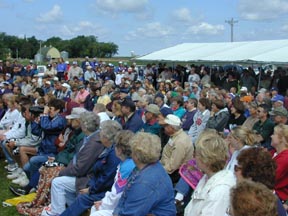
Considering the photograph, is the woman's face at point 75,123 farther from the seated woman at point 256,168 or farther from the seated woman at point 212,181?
the seated woman at point 256,168

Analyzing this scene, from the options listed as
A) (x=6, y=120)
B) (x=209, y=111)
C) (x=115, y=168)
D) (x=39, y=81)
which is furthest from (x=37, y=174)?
(x=39, y=81)

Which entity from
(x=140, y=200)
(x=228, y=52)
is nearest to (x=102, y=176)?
(x=140, y=200)

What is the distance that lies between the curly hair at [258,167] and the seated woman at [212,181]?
0.13 metres

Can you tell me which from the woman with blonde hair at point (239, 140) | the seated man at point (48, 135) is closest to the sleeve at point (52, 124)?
the seated man at point (48, 135)

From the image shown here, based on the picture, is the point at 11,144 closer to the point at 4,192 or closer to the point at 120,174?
the point at 4,192

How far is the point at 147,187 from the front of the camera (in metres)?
3.56

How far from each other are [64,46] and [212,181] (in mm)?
88095

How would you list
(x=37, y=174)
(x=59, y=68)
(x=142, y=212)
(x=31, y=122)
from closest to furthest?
(x=142, y=212) < (x=37, y=174) < (x=31, y=122) < (x=59, y=68)

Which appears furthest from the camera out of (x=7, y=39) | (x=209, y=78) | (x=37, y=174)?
(x=7, y=39)

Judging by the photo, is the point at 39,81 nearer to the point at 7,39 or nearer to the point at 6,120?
the point at 6,120

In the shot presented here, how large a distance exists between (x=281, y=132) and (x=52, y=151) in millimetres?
3713

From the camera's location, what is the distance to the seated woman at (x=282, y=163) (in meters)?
4.20

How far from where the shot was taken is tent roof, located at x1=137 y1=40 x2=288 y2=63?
56.8 feet

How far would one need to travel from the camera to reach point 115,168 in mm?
4754
